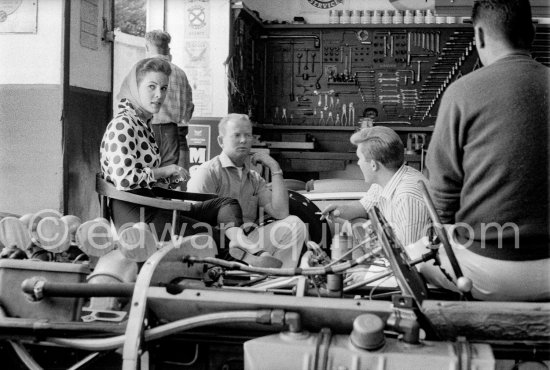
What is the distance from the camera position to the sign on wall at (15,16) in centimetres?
541

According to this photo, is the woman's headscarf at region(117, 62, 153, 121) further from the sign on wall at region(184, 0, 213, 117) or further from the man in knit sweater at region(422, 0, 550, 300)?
the sign on wall at region(184, 0, 213, 117)

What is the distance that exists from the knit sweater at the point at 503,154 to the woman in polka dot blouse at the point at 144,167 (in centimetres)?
130

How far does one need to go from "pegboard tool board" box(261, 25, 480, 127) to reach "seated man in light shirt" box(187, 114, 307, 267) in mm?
4863

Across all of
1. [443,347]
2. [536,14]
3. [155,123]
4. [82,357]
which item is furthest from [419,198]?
[536,14]

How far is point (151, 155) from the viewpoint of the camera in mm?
3607

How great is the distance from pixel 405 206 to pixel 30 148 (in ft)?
11.2

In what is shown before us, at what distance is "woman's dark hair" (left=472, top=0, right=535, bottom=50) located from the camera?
7.20ft

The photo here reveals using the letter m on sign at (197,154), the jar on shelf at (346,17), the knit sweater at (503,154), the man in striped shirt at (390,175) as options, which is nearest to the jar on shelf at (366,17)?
the jar on shelf at (346,17)

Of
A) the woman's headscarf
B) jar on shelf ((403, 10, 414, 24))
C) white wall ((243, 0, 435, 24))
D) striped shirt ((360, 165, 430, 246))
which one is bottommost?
striped shirt ((360, 165, 430, 246))

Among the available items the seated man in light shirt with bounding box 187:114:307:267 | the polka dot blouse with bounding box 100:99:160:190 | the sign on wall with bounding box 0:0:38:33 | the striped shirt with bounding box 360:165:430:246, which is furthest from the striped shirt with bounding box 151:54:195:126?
the striped shirt with bounding box 360:165:430:246

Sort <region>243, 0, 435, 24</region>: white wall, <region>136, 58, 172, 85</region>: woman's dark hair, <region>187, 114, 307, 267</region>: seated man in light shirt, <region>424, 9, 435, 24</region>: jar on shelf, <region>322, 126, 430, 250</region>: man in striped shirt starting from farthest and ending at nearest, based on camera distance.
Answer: <region>243, 0, 435, 24</region>: white wall < <region>424, 9, 435, 24</region>: jar on shelf < <region>187, 114, 307, 267</region>: seated man in light shirt < <region>136, 58, 172, 85</region>: woman's dark hair < <region>322, 126, 430, 250</region>: man in striped shirt

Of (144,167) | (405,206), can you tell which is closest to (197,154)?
(144,167)

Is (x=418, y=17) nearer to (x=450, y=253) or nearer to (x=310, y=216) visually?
(x=310, y=216)

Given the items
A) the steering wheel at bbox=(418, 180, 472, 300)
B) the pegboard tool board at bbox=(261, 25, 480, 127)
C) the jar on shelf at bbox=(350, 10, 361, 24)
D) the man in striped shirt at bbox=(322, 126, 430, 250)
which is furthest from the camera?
the jar on shelf at bbox=(350, 10, 361, 24)
